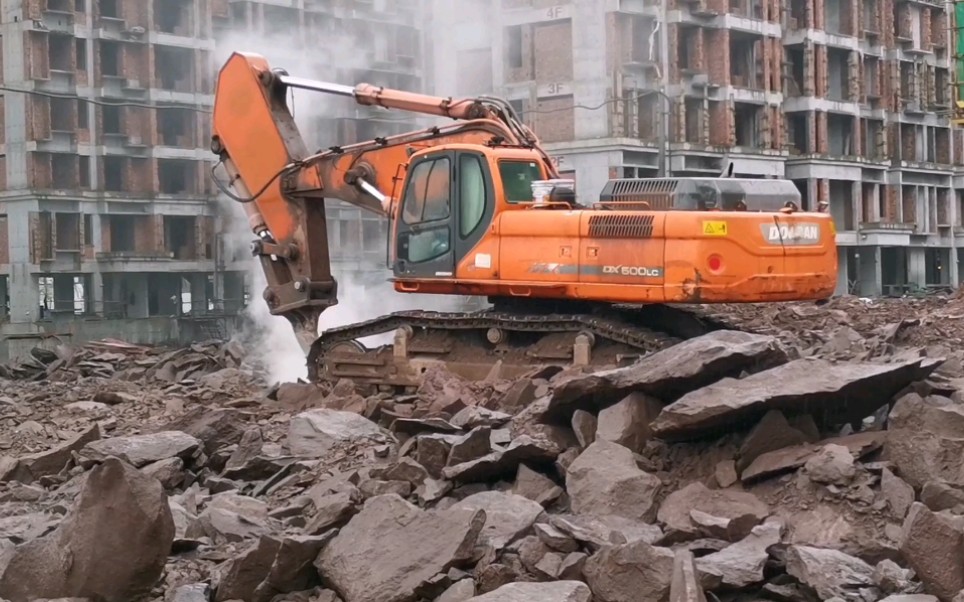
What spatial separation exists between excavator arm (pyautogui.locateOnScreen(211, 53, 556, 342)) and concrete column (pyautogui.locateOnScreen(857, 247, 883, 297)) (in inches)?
1614

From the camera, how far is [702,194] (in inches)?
492

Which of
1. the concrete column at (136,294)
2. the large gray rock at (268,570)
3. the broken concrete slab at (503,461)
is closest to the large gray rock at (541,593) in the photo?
the large gray rock at (268,570)

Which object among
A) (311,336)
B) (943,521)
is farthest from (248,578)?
(311,336)

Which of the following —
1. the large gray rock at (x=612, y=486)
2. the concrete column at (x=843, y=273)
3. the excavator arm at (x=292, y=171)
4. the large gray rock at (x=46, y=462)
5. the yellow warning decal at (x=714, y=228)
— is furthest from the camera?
the concrete column at (x=843, y=273)

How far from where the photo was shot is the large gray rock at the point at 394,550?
6.39m

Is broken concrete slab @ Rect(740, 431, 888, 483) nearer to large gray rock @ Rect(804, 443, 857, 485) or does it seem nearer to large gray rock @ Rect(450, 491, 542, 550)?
large gray rock @ Rect(804, 443, 857, 485)

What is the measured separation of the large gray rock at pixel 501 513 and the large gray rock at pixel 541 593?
618 millimetres

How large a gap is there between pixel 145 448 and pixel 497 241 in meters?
4.45

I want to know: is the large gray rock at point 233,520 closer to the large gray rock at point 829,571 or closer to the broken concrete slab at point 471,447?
the broken concrete slab at point 471,447

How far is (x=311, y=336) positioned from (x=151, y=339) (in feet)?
70.1

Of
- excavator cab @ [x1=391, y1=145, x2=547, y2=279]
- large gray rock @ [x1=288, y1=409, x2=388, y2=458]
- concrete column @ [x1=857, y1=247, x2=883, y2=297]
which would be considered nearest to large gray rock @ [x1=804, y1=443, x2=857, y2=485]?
large gray rock @ [x1=288, y1=409, x2=388, y2=458]

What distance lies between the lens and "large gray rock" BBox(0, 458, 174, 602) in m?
6.73

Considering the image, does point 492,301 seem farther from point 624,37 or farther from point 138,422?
point 624,37

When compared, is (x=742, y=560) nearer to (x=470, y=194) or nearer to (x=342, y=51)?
(x=470, y=194)
